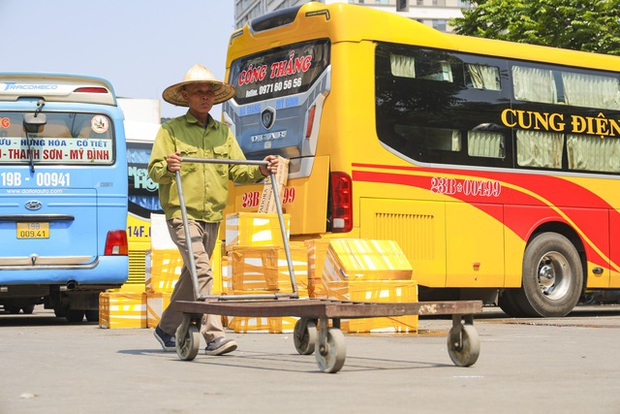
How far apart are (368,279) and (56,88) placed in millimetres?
5464

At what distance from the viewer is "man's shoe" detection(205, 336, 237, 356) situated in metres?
9.41

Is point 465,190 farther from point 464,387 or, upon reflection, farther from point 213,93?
point 464,387

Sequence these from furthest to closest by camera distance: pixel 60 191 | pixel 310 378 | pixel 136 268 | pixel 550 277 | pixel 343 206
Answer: pixel 136 268 < pixel 550 277 < pixel 60 191 < pixel 343 206 < pixel 310 378

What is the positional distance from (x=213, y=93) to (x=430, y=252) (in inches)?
242

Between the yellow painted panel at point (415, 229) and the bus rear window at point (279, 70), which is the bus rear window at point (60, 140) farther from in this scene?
the yellow painted panel at point (415, 229)

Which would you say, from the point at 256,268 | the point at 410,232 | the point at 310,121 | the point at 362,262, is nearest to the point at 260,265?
the point at 256,268

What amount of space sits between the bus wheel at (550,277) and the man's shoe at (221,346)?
8054mm

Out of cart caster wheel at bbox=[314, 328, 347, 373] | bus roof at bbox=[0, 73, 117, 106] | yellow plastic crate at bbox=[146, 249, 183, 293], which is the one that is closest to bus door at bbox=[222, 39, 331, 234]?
yellow plastic crate at bbox=[146, 249, 183, 293]

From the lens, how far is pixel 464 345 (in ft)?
27.1

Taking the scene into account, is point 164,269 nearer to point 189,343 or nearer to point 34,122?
point 34,122

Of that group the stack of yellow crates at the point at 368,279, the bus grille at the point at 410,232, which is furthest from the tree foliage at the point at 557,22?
the stack of yellow crates at the point at 368,279

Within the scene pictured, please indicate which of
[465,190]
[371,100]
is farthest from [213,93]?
[465,190]

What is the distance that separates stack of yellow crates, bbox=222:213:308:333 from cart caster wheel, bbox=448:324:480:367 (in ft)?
15.2

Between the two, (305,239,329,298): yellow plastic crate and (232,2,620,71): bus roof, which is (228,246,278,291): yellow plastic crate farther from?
(232,2,620,71): bus roof
